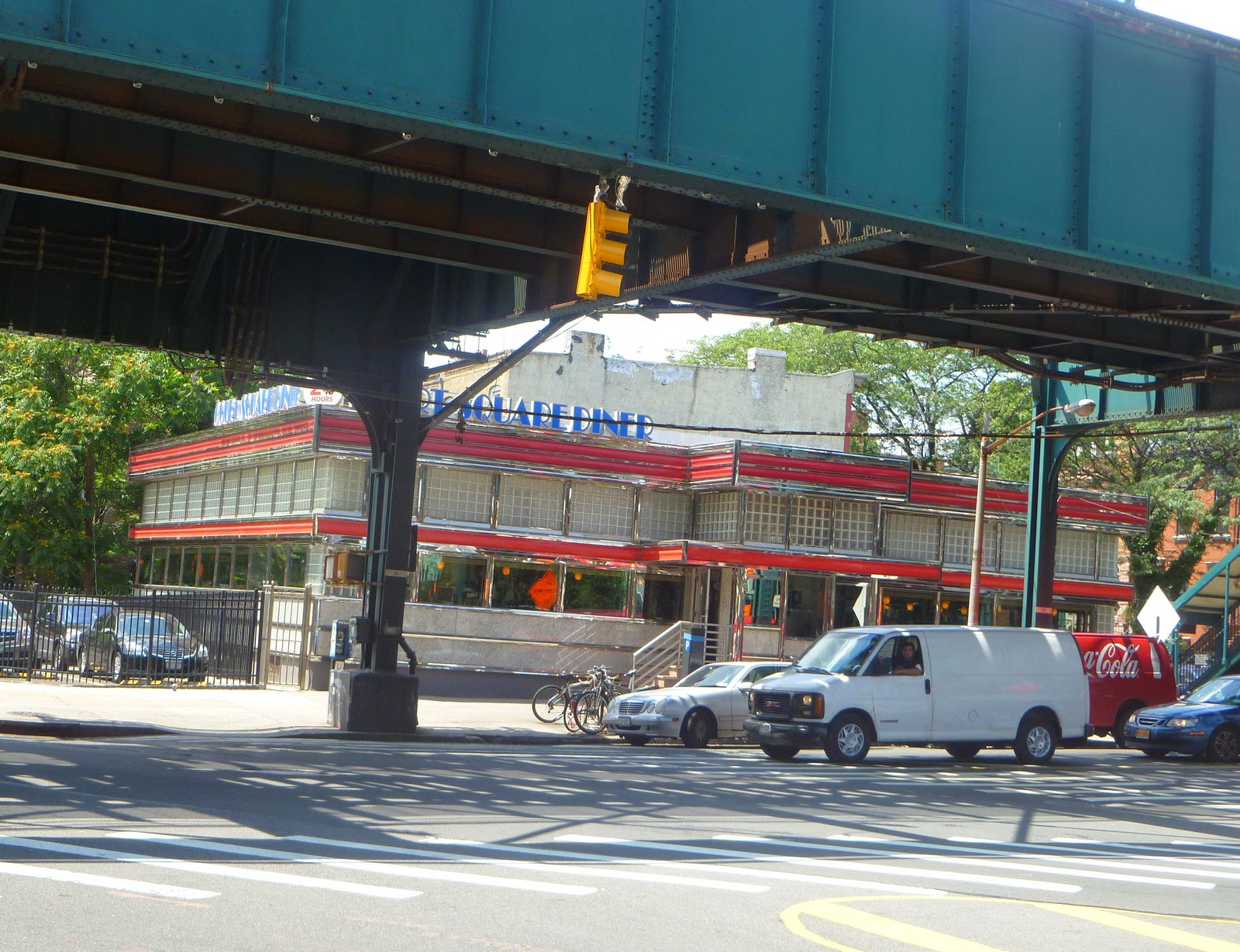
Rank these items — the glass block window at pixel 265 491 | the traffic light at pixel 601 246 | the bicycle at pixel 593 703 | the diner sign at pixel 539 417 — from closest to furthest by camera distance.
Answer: the traffic light at pixel 601 246 → the bicycle at pixel 593 703 → the diner sign at pixel 539 417 → the glass block window at pixel 265 491

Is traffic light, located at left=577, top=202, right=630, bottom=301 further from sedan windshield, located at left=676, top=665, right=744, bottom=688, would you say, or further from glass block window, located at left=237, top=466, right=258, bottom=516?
glass block window, located at left=237, top=466, right=258, bottom=516

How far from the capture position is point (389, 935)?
7.38 m

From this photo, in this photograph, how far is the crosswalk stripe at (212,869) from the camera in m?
8.60

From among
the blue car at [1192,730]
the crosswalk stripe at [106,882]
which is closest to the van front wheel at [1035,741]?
the blue car at [1192,730]

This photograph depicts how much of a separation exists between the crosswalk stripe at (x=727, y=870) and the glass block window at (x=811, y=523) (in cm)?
2388

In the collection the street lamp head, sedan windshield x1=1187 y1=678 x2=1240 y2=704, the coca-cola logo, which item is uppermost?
the street lamp head

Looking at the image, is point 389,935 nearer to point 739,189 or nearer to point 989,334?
point 739,189

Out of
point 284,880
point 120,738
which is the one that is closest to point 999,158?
point 284,880

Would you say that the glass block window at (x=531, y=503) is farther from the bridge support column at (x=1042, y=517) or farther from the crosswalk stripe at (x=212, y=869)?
the crosswalk stripe at (x=212, y=869)

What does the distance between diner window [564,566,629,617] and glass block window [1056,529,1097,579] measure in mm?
12389

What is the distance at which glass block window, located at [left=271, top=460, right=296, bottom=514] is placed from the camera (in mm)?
32781

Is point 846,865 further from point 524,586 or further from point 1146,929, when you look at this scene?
point 524,586

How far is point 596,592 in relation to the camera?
3378 cm

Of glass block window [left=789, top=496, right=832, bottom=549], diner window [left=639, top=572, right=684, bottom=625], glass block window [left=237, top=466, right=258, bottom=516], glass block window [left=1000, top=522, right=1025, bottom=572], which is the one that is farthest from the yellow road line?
glass block window [left=1000, top=522, right=1025, bottom=572]
